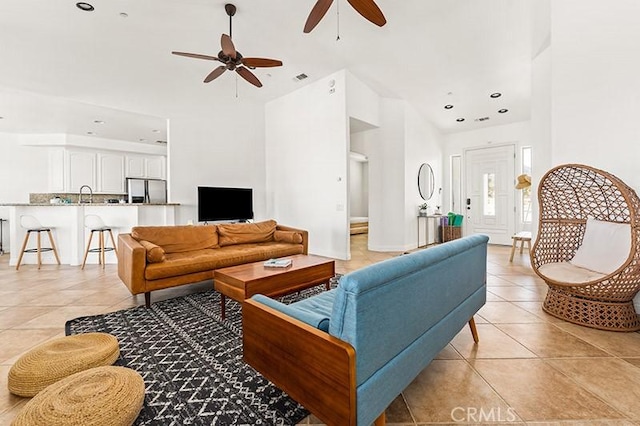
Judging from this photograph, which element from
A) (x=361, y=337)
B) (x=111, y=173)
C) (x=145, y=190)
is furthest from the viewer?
(x=145, y=190)

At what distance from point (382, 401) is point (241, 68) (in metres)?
3.96

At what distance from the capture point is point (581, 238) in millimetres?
2809

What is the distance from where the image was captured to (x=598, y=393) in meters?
1.54

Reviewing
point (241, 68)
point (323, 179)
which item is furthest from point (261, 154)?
point (241, 68)

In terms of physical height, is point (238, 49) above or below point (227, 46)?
above

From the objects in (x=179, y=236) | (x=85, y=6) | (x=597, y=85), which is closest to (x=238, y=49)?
(x=85, y=6)

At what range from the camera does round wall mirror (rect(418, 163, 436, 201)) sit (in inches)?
270

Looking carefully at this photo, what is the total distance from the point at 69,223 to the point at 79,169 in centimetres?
356

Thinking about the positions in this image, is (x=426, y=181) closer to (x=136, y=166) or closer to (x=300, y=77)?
(x=300, y=77)

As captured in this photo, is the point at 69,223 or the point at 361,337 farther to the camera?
the point at 69,223

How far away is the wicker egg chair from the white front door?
4524 millimetres

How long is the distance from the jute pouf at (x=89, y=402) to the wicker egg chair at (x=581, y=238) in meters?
3.12

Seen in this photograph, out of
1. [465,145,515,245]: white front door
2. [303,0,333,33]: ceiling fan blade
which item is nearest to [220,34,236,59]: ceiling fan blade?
[303,0,333,33]: ceiling fan blade

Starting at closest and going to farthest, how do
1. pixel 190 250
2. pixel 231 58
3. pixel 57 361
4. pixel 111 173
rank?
pixel 57 361 → pixel 231 58 → pixel 190 250 → pixel 111 173
